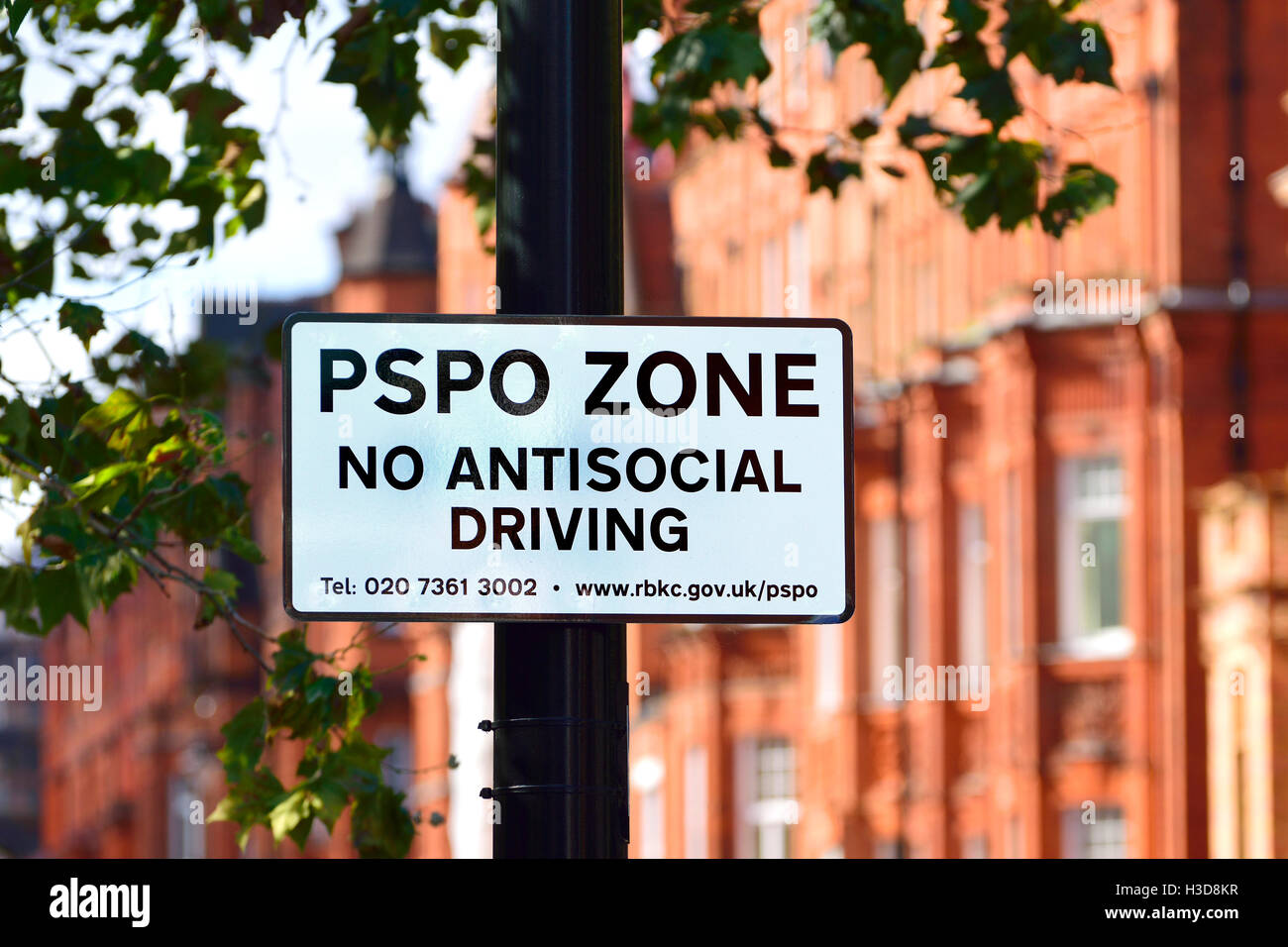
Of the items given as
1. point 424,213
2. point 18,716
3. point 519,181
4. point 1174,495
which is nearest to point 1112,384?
point 1174,495

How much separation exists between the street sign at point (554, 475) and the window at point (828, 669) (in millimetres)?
30837

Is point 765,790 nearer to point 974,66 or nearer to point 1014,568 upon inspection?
point 1014,568

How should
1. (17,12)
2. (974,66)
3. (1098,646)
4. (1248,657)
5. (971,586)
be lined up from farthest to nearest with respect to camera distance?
1. (971,586)
2. (1098,646)
3. (1248,657)
4. (974,66)
5. (17,12)

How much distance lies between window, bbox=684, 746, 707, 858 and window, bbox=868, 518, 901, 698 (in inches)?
262

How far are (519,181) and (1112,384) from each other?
24.8 meters

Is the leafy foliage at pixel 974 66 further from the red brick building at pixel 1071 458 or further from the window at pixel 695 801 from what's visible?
the window at pixel 695 801

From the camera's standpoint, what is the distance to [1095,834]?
28109mm

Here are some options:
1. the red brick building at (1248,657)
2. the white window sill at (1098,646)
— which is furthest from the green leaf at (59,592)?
the white window sill at (1098,646)

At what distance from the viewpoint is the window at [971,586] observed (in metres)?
31.3

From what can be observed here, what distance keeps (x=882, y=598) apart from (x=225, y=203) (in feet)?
84.8

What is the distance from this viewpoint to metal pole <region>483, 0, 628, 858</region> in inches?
164

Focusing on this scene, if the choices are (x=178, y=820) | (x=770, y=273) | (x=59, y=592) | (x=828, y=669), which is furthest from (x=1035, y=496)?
(x=178, y=820)

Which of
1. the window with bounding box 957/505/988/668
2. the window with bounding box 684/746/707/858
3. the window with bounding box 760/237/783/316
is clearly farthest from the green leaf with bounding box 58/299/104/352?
the window with bounding box 684/746/707/858

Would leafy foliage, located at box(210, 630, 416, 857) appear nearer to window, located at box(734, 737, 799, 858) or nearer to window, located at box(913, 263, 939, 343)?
window, located at box(913, 263, 939, 343)
